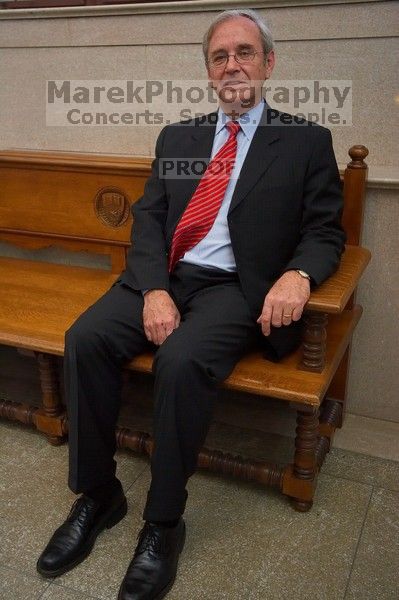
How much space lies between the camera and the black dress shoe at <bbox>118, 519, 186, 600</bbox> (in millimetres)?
1571

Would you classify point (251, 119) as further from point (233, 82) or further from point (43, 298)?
point (43, 298)

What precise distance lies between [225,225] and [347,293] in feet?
1.61

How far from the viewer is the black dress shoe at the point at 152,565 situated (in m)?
1.57

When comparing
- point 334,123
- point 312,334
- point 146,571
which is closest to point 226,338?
point 312,334

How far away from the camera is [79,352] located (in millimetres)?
1709

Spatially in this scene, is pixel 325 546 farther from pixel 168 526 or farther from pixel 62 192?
pixel 62 192

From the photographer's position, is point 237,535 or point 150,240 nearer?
point 237,535

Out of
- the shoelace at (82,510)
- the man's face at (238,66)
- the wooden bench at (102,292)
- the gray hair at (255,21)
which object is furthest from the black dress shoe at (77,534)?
the gray hair at (255,21)

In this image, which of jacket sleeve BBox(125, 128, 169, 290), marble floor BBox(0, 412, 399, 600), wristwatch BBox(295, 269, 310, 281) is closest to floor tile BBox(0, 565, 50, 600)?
marble floor BBox(0, 412, 399, 600)

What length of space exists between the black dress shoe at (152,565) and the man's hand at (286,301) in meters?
0.69

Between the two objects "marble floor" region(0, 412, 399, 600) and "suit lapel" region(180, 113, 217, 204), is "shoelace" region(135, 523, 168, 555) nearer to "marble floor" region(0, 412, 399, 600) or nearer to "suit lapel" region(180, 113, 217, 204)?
"marble floor" region(0, 412, 399, 600)

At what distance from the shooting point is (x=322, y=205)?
1.82 m

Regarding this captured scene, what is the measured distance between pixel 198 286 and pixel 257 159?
48 centimetres

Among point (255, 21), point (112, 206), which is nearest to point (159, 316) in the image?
point (112, 206)
